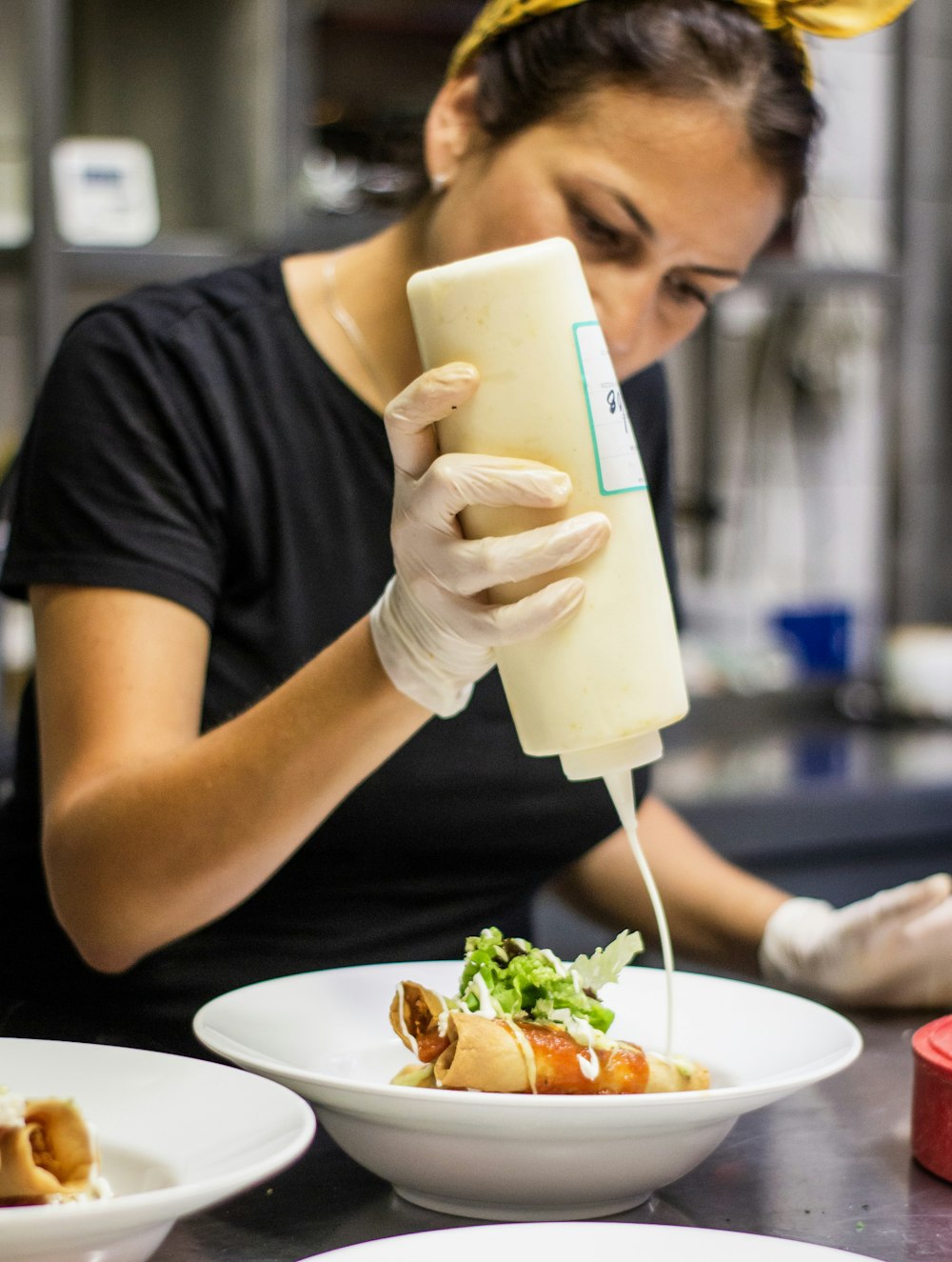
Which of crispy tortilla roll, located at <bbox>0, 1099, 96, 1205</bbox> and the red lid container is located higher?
crispy tortilla roll, located at <bbox>0, 1099, 96, 1205</bbox>

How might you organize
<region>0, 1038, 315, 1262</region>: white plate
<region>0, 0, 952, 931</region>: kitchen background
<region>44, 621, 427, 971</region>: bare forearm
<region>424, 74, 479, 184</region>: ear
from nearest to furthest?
1. <region>0, 1038, 315, 1262</region>: white plate
2. <region>44, 621, 427, 971</region>: bare forearm
3. <region>424, 74, 479, 184</region>: ear
4. <region>0, 0, 952, 931</region>: kitchen background

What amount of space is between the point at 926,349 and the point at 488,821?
2.50 m

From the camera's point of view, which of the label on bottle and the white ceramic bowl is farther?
the label on bottle

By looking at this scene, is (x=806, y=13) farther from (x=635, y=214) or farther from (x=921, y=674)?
(x=921, y=674)

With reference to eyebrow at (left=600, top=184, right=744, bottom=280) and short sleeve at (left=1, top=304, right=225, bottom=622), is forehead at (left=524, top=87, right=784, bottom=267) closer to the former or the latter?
eyebrow at (left=600, top=184, right=744, bottom=280)

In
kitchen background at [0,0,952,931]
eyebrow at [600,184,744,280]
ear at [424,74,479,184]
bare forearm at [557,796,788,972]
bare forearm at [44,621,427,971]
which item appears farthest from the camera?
kitchen background at [0,0,952,931]

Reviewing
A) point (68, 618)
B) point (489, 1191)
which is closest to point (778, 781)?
point (68, 618)

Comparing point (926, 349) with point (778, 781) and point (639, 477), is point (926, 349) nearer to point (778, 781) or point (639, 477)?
point (778, 781)

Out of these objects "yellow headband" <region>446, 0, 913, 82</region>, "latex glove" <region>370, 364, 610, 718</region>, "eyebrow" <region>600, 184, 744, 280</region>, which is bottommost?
"latex glove" <region>370, 364, 610, 718</region>

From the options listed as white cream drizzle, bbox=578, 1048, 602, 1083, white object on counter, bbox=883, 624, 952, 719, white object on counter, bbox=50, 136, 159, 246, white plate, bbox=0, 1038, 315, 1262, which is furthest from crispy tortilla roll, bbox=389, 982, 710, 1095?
white object on counter, bbox=883, 624, 952, 719

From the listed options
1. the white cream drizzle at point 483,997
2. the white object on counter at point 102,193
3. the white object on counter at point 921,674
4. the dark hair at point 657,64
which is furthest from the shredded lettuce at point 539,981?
the white object on counter at point 921,674

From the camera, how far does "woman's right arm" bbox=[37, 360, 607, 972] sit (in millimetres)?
849

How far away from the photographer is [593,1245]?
693 mm

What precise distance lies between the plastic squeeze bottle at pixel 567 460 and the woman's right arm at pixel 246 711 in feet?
0.06
